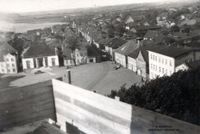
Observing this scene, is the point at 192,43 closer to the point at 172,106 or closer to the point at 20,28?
the point at 172,106

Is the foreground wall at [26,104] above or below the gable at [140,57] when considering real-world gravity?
below

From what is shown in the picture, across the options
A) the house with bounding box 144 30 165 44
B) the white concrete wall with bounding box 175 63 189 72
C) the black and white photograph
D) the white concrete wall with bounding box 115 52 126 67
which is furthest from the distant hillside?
the white concrete wall with bounding box 115 52 126 67

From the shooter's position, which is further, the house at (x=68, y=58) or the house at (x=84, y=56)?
the house at (x=84, y=56)

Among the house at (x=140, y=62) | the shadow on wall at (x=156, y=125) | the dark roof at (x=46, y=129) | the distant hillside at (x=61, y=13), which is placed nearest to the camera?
the shadow on wall at (x=156, y=125)

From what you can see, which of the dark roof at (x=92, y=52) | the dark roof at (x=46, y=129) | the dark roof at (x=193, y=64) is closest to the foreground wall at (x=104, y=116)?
the dark roof at (x=46, y=129)

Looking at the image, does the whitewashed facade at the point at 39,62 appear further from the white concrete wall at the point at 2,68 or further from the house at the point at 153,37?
the house at the point at 153,37

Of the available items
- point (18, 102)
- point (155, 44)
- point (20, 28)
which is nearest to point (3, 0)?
point (20, 28)

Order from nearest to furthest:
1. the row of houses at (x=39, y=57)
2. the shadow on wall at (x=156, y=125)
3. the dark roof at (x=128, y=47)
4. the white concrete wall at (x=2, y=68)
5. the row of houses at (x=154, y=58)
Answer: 1. the shadow on wall at (x=156, y=125)
2. the white concrete wall at (x=2, y=68)
3. the row of houses at (x=39, y=57)
4. the row of houses at (x=154, y=58)
5. the dark roof at (x=128, y=47)
